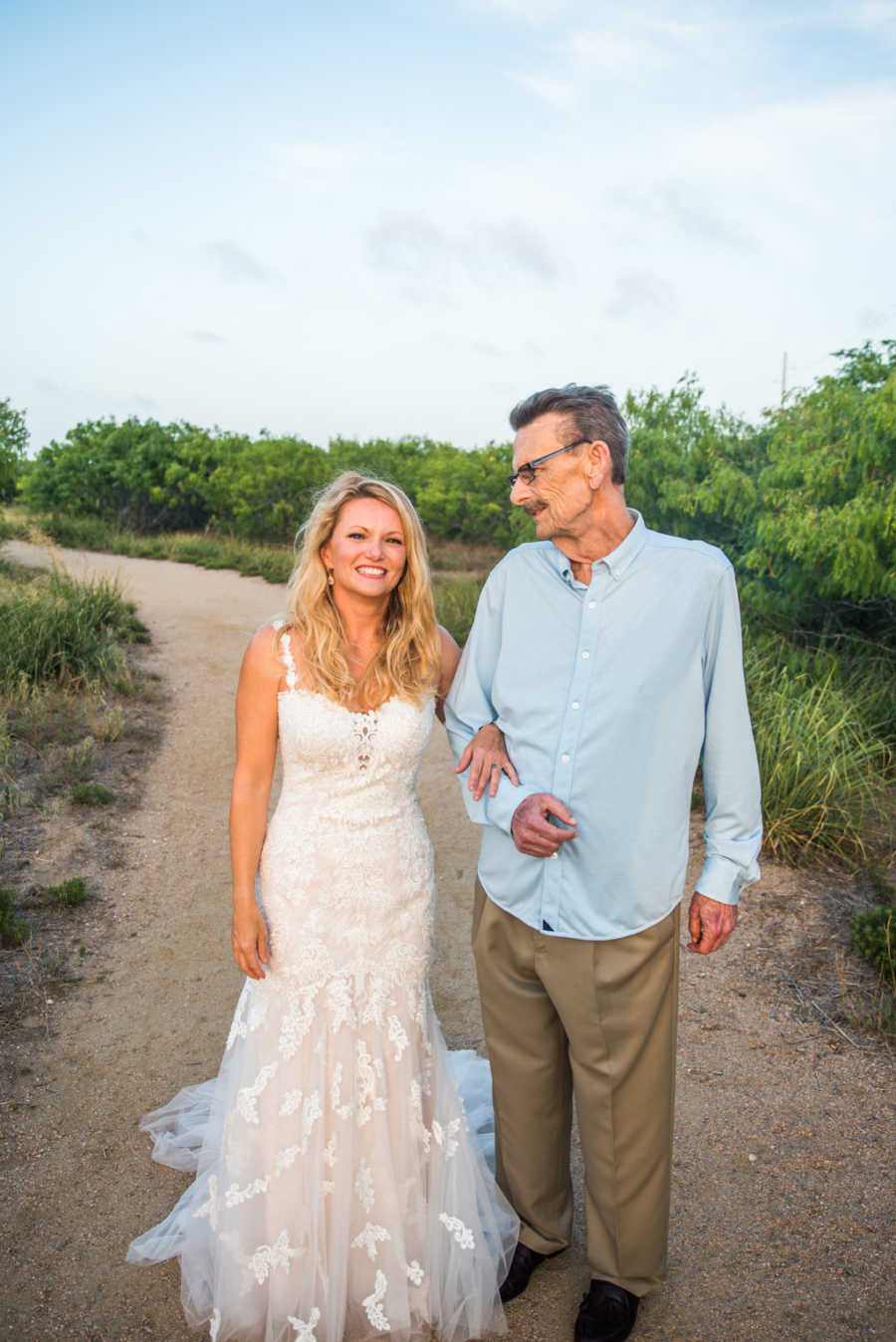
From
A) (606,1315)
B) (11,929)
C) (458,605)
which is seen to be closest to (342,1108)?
(606,1315)

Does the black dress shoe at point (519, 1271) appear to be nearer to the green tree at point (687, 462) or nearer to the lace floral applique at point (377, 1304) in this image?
the lace floral applique at point (377, 1304)

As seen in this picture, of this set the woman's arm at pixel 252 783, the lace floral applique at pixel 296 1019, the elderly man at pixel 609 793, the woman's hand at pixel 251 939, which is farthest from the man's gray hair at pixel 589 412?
the lace floral applique at pixel 296 1019

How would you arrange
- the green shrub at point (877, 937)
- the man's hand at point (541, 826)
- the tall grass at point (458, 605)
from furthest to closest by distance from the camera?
1. the tall grass at point (458, 605)
2. the green shrub at point (877, 937)
3. the man's hand at point (541, 826)

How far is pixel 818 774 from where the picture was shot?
244 inches

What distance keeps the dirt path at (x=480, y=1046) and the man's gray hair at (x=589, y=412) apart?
2.44 meters

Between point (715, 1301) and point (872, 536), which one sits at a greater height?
point (872, 536)

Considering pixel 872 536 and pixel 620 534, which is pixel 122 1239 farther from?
pixel 872 536

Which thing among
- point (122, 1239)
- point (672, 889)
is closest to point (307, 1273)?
point (122, 1239)

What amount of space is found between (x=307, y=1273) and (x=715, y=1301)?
1.24m

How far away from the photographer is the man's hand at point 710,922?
7.85ft

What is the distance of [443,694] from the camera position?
9.82ft

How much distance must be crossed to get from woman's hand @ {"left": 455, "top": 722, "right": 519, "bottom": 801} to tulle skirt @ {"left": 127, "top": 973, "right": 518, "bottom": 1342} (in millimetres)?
714

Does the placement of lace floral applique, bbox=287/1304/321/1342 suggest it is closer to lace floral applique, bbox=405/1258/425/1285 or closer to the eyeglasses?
lace floral applique, bbox=405/1258/425/1285

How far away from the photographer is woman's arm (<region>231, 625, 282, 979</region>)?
2.68 meters
